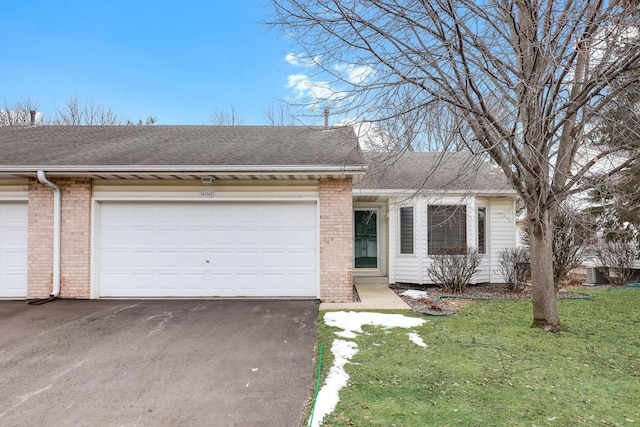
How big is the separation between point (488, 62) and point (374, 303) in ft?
15.9

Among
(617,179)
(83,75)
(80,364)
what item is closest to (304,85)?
(80,364)

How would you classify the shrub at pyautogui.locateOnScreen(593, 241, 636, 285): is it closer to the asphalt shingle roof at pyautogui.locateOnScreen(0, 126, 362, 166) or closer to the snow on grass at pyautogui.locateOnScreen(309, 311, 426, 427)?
the snow on grass at pyautogui.locateOnScreen(309, 311, 426, 427)

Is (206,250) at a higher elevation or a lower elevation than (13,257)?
higher

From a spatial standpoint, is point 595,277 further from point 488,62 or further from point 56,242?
point 56,242

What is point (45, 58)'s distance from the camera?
747 inches

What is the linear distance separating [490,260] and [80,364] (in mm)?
9680

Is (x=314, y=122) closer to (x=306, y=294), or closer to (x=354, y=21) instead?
(x=354, y=21)

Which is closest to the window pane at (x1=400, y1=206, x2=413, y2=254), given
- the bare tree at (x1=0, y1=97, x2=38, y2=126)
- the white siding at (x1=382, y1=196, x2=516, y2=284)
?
the white siding at (x1=382, y1=196, x2=516, y2=284)

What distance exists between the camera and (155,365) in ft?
13.9

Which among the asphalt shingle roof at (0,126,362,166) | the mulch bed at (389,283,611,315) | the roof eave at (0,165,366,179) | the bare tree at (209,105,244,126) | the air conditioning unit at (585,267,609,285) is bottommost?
the air conditioning unit at (585,267,609,285)

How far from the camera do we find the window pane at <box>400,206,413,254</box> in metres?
10.2

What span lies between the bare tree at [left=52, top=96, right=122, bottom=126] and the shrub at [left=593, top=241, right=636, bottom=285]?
80.9 ft

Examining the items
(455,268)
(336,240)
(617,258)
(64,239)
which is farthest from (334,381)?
(617,258)

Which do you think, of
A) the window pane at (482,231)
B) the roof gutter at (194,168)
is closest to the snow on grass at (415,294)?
the window pane at (482,231)
